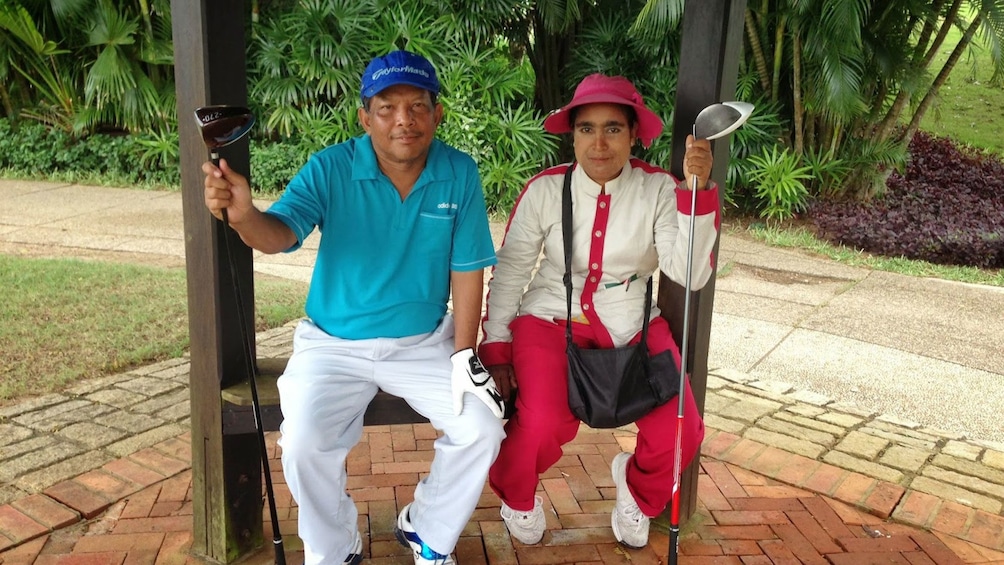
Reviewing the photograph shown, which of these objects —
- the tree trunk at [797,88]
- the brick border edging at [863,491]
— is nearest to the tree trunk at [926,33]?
the tree trunk at [797,88]

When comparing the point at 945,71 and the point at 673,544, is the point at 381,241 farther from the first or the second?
the point at 945,71

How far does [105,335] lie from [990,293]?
627cm

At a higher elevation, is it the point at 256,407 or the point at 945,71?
the point at 945,71

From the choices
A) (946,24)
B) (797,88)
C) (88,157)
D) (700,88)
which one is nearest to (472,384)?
(700,88)

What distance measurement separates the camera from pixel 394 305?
9.01 feet

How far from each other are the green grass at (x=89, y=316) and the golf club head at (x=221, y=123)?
2465 mm

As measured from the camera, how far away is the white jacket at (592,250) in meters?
2.94

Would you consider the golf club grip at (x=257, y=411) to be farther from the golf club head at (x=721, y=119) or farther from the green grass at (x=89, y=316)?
the green grass at (x=89, y=316)

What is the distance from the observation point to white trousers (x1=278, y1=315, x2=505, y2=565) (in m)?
2.52

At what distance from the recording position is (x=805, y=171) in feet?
30.0

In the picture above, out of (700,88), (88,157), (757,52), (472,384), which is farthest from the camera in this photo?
(88,157)

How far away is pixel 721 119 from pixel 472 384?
105 centimetres

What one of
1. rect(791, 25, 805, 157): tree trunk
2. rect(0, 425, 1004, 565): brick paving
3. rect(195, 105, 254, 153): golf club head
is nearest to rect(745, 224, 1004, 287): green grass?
rect(791, 25, 805, 157): tree trunk

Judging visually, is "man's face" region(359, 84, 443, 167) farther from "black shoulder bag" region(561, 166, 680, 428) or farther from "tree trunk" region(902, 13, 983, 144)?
"tree trunk" region(902, 13, 983, 144)
